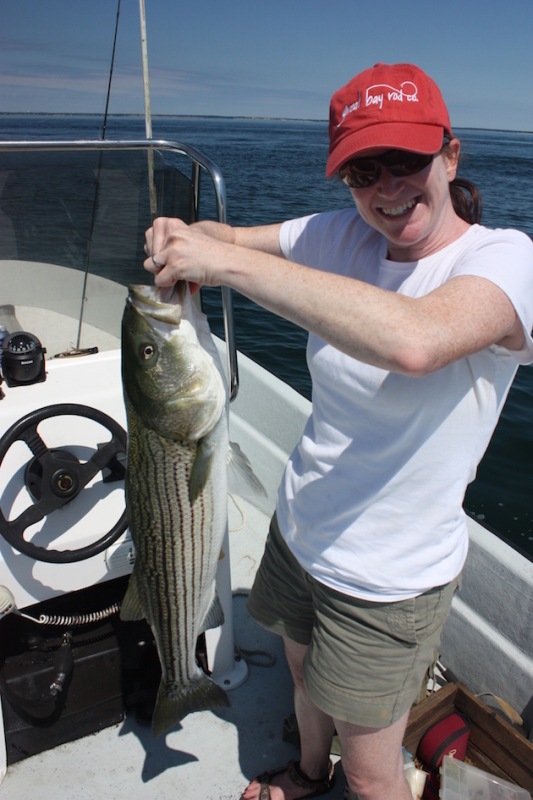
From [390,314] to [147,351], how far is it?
2.35 feet

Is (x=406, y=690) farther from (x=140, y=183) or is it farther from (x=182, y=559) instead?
(x=140, y=183)

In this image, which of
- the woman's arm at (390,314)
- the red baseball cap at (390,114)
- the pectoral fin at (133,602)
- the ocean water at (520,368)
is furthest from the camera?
the ocean water at (520,368)

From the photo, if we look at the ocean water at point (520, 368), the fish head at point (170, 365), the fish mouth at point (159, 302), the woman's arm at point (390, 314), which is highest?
the woman's arm at point (390, 314)

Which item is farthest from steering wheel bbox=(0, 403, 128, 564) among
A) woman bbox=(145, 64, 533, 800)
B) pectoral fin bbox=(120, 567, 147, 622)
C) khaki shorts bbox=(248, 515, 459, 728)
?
khaki shorts bbox=(248, 515, 459, 728)

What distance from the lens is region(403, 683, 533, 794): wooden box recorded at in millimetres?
2092

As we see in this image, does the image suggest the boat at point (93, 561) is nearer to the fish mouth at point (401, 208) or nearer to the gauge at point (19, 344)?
the gauge at point (19, 344)

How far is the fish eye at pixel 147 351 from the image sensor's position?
1546 millimetres

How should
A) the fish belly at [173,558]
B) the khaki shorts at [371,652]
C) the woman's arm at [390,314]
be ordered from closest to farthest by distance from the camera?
the woman's arm at [390,314] < the khaki shorts at [371,652] < the fish belly at [173,558]

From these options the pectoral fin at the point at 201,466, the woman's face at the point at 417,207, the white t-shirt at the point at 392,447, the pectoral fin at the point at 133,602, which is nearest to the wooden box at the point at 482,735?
the white t-shirt at the point at 392,447

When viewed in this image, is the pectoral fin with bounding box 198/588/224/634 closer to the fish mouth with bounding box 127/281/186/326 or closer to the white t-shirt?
the white t-shirt

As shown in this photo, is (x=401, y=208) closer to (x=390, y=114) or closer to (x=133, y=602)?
(x=390, y=114)

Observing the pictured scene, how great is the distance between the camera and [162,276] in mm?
1383

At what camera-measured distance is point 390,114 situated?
1335mm

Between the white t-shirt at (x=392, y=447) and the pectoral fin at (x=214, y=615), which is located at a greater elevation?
the white t-shirt at (x=392, y=447)
